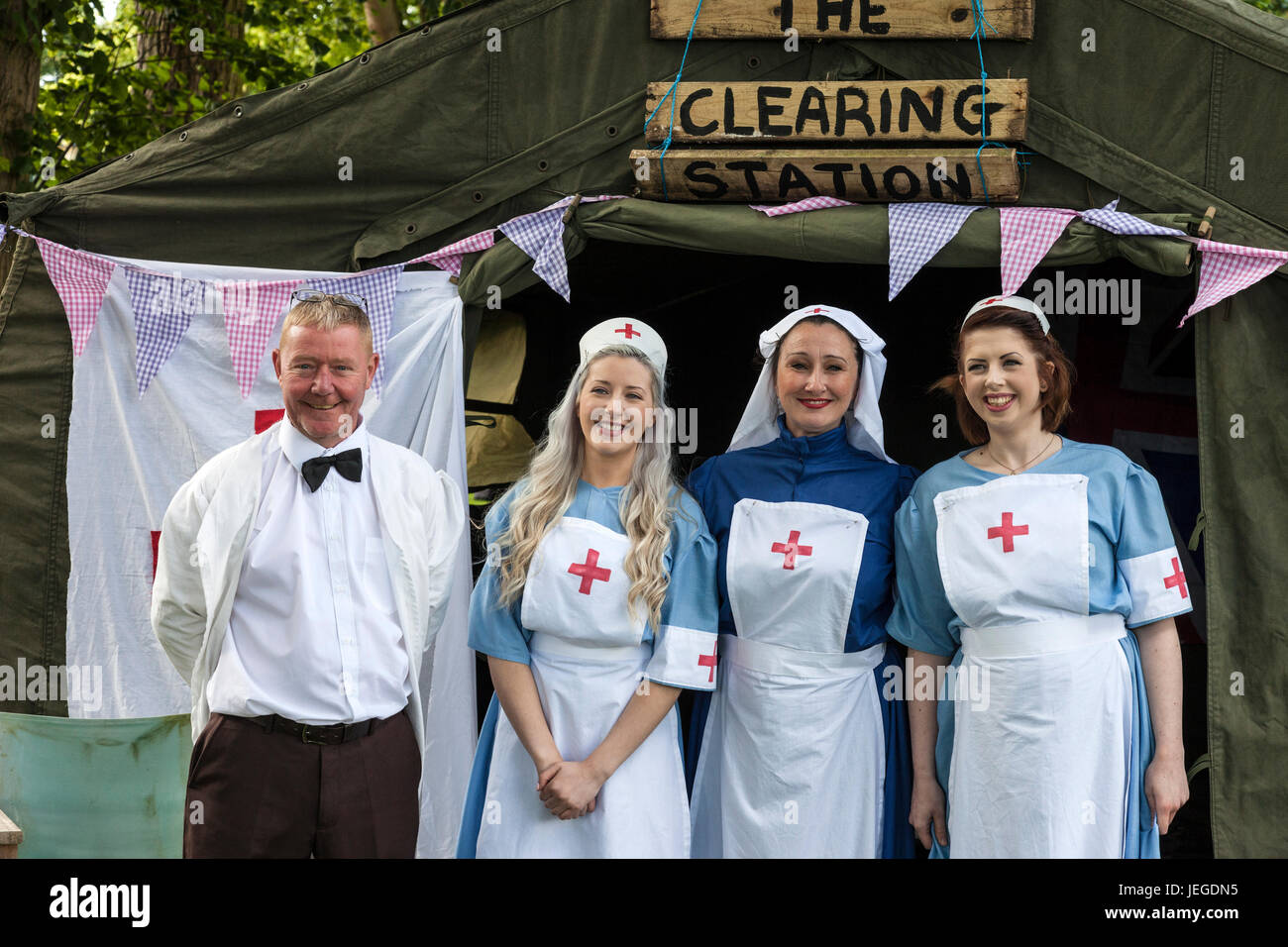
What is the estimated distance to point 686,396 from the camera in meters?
5.79

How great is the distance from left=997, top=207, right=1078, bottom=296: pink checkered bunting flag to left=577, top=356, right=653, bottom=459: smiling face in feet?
3.65

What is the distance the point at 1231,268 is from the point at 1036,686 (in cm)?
134

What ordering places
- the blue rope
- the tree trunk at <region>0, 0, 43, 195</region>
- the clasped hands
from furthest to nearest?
the tree trunk at <region>0, 0, 43, 195</region> → the blue rope → the clasped hands

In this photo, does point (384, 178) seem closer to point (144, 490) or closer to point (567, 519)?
point (144, 490)

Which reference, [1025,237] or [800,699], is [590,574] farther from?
[1025,237]

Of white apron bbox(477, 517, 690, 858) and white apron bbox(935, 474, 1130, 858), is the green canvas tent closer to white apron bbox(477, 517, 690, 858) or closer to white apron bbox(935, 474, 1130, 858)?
white apron bbox(935, 474, 1130, 858)

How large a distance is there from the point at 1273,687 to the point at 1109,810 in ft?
A: 2.80

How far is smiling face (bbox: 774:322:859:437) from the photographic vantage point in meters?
3.27

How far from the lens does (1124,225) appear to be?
11.9ft

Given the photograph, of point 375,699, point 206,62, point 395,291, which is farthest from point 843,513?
point 206,62

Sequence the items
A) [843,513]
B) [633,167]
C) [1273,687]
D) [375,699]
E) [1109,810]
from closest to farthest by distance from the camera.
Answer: [375,699], [1109,810], [843,513], [1273,687], [633,167]

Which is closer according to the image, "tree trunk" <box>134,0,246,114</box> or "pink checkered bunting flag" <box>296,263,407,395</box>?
"pink checkered bunting flag" <box>296,263,407,395</box>

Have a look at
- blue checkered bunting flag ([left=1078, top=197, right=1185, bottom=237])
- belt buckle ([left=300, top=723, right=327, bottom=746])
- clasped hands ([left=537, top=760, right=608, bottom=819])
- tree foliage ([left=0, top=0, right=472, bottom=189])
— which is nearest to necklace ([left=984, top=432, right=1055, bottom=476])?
blue checkered bunting flag ([left=1078, top=197, right=1185, bottom=237])

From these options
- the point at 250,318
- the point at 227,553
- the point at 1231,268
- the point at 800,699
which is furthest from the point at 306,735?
the point at 1231,268
